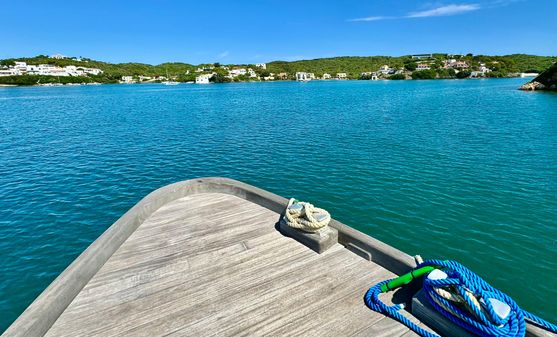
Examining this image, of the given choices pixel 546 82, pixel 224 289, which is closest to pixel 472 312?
pixel 224 289

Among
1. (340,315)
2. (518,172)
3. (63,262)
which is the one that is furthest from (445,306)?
(518,172)

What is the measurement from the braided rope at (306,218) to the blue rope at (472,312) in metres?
1.73

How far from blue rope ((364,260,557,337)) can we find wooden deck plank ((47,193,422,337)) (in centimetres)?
23

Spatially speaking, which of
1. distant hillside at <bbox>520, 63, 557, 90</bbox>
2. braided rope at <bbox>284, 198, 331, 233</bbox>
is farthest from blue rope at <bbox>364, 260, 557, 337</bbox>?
distant hillside at <bbox>520, 63, 557, 90</bbox>

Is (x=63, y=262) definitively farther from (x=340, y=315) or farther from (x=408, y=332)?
(x=408, y=332)

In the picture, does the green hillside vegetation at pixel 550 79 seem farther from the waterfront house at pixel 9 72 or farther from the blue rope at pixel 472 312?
the waterfront house at pixel 9 72

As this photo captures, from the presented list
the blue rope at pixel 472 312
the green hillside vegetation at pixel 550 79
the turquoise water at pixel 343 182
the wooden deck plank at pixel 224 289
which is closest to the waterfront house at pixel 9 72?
the turquoise water at pixel 343 182

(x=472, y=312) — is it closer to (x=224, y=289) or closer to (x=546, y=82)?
(x=224, y=289)

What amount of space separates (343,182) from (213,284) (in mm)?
12181

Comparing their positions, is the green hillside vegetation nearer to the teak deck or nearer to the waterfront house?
the teak deck

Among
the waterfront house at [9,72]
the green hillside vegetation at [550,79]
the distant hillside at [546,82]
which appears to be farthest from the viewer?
the waterfront house at [9,72]

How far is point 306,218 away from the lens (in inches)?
218

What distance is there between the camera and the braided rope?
5.30 m

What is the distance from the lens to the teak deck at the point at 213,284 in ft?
12.0
